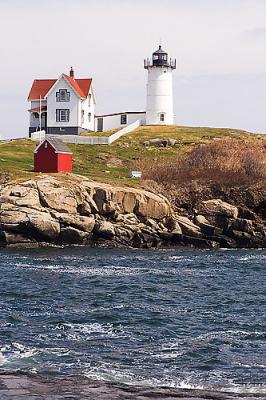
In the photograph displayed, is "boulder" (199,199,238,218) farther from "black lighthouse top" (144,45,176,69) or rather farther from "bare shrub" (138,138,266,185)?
"black lighthouse top" (144,45,176,69)

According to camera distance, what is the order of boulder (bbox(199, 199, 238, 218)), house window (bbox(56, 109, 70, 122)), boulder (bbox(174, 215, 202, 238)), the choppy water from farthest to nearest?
house window (bbox(56, 109, 70, 122)) → boulder (bbox(199, 199, 238, 218)) → boulder (bbox(174, 215, 202, 238)) → the choppy water

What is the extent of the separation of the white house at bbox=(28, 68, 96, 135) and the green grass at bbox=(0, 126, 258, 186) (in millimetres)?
8027

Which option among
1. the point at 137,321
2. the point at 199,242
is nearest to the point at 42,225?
the point at 199,242

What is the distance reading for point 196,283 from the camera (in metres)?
45.4

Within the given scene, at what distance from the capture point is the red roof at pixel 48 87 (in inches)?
4280

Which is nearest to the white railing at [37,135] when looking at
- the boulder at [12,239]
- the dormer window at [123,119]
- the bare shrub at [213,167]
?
A: the dormer window at [123,119]

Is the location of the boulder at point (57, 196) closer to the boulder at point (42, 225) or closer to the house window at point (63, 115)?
the boulder at point (42, 225)

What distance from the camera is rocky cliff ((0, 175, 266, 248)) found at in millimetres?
61469

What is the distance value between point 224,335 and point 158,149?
68771mm

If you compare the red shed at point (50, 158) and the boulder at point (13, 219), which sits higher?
the red shed at point (50, 158)

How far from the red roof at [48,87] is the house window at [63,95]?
1.36 metres

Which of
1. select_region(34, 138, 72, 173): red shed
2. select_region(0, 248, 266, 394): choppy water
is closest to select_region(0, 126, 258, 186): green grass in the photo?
select_region(34, 138, 72, 173): red shed

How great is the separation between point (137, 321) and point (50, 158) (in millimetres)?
42254

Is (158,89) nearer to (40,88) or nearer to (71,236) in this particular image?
(40,88)
